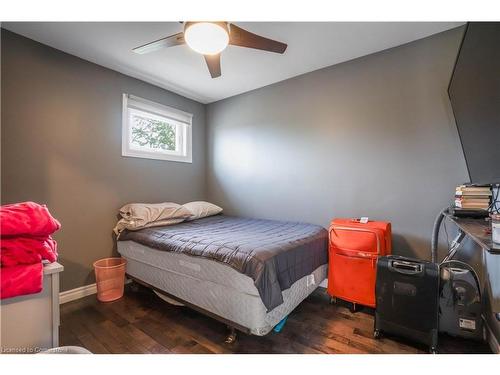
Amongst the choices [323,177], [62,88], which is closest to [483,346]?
[323,177]

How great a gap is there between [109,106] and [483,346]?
390 centimetres

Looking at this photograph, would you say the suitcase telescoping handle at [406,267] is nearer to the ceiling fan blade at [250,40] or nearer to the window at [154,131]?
the ceiling fan blade at [250,40]

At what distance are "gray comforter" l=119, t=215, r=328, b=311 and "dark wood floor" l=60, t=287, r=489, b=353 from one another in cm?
38

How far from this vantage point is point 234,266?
156 centimetres

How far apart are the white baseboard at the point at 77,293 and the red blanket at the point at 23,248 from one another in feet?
4.94

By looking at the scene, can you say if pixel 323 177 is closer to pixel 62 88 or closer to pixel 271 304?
pixel 271 304

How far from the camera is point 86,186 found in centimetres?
240

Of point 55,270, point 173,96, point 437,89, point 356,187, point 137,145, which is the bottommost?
point 55,270

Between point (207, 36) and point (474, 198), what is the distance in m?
2.18

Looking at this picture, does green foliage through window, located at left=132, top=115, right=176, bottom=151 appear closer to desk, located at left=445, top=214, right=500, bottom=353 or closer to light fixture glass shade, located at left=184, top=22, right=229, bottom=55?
light fixture glass shade, located at left=184, top=22, right=229, bottom=55

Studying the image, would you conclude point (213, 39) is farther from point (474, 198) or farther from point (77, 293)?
point (77, 293)

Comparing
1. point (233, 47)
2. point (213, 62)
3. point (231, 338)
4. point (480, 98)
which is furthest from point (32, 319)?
point (480, 98)

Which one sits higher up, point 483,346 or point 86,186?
point 86,186

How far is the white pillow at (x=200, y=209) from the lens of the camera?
2998 millimetres
